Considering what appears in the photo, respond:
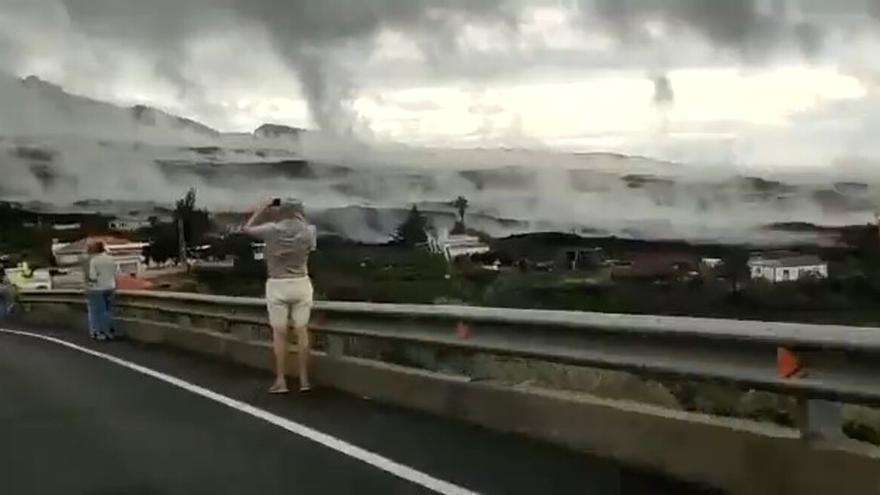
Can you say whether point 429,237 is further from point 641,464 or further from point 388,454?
point 641,464

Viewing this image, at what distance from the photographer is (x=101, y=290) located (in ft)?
80.5

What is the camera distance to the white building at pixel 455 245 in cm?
1409

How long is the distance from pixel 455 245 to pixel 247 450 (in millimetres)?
5407

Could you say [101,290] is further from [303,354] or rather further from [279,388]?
[303,354]

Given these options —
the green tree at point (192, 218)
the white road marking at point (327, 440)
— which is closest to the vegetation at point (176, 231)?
the green tree at point (192, 218)

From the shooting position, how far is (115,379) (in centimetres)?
1603

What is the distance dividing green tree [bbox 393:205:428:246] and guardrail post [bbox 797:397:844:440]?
30.0ft

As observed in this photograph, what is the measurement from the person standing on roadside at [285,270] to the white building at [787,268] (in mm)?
5217

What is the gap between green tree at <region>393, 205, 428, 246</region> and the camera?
15883 mm

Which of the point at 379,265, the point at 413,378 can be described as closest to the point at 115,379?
the point at 379,265

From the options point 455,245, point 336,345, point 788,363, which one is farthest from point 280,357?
point 788,363

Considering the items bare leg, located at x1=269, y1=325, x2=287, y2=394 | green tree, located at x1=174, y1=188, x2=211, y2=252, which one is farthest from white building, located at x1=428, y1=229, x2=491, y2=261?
green tree, located at x1=174, y1=188, x2=211, y2=252

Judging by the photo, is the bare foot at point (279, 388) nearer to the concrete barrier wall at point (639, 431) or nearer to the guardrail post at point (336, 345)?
the concrete barrier wall at point (639, 431)

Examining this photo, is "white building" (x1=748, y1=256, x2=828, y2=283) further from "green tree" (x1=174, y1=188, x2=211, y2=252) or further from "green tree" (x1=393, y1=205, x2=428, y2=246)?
"green tree" (x1=174, y1=188, x2=211, y2=252)
